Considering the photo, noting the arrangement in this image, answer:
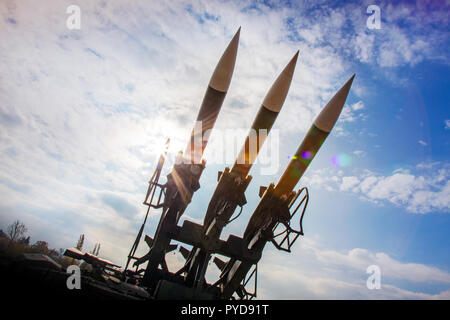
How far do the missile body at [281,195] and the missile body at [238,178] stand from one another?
0.71 metres

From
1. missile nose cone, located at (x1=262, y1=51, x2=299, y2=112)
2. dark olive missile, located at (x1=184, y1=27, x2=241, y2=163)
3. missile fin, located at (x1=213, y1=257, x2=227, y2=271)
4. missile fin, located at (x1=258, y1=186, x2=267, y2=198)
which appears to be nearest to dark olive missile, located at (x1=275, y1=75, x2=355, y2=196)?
missile fin, located at (x1=258, y1=186, x2=267, y2=198)

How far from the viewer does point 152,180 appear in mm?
7406

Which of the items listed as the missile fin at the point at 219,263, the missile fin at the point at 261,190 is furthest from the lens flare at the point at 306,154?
the missile fin at the point at 219,263

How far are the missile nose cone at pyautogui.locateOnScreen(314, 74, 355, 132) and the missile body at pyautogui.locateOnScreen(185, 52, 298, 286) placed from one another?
0.98 m

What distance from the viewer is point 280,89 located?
5.80m

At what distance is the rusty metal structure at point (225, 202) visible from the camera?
5824 millimetres

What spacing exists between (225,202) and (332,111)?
3529 mm

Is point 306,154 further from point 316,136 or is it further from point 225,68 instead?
point 225,68

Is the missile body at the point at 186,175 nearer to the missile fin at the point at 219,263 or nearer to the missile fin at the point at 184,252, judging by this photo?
the missile fin at the point at 184,252

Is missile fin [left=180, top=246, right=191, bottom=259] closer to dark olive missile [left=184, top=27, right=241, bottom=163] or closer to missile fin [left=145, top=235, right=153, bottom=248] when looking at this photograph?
missile fin [left=145, top=235, right=153, bottom=248]

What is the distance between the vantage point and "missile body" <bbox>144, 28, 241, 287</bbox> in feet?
20.4

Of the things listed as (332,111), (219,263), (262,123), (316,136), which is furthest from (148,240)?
(332,111)
